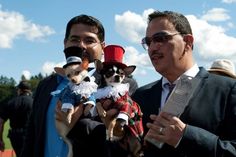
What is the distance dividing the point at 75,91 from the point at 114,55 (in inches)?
22.1

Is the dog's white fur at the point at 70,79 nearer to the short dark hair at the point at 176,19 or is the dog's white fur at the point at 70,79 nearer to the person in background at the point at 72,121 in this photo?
the person in background at the point at 72,121

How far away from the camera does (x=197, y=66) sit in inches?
146

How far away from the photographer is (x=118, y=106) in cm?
372

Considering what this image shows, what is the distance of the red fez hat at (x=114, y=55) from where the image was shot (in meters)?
3.93

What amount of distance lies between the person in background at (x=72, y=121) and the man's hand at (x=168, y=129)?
0.64 metres

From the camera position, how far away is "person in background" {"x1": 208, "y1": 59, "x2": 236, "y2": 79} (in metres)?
5.85

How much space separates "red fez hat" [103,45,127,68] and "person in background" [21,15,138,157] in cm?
9

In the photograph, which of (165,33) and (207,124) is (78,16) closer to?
(165,33)

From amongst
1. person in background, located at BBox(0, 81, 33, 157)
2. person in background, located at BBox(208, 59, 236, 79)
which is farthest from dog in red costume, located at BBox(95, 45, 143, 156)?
person in background, located at BBox(0, 81, 33, 157)

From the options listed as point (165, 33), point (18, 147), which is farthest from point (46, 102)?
point (18, 147)

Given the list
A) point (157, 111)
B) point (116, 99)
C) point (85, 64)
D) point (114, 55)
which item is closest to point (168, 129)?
point (157, 111)

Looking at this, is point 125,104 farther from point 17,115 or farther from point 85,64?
point 17,115

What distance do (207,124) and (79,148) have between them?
1.04m

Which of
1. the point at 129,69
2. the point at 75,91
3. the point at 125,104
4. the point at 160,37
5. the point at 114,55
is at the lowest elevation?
the point at 125,104
